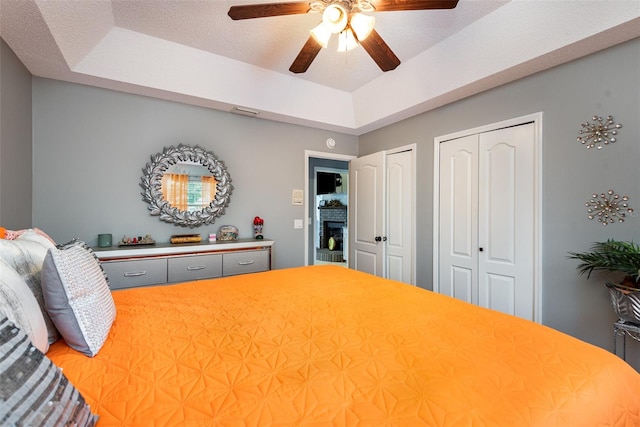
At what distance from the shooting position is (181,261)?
2.65m

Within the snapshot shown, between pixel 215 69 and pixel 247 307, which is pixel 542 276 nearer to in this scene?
pixel 247 307

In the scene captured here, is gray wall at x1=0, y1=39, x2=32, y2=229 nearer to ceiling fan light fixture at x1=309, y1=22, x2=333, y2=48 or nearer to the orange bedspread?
the orange bedspread

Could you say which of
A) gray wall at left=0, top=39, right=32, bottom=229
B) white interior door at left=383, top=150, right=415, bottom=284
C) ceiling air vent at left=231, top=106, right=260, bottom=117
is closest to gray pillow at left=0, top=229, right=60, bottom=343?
gray wall at left=0, top=39, right=32, bottom=229

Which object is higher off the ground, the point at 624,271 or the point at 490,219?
the point at 490,219

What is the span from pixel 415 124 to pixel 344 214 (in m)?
4.16

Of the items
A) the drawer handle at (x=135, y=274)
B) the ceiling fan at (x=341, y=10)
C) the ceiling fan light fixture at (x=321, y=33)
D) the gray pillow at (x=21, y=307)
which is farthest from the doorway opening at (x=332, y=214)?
the gray pillow at (x=21, y=307)

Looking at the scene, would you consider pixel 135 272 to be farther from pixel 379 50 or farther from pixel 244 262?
pixel 379 50

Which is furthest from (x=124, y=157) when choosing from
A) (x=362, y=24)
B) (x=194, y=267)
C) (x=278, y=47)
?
(x=362, y=24)

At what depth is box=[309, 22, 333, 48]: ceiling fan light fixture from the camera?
1.69 meters

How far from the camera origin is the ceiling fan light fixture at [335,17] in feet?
5.14

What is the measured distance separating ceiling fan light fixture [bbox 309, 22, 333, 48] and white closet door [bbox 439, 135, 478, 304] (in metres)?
1.85

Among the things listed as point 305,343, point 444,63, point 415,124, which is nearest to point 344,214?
point 415,124

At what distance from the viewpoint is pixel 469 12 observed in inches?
86.5

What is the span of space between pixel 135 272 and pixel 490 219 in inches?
129
